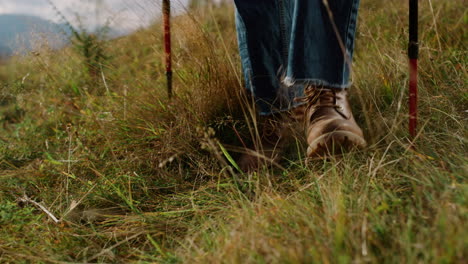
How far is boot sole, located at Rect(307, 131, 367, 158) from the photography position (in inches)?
57.0

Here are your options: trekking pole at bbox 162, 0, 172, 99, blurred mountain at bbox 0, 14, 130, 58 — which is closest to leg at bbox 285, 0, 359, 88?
trekking pole at bbox 162, 0, 172, 99

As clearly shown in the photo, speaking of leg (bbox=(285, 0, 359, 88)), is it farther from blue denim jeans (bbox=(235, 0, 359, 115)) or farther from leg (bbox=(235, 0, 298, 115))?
leg (bbox=(235, 0, 298, 115))

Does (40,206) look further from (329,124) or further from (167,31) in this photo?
(329,124)

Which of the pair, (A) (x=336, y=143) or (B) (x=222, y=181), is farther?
(B) (x=222, y=181)

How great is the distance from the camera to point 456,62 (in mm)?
2133

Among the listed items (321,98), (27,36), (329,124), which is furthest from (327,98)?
(27,36)

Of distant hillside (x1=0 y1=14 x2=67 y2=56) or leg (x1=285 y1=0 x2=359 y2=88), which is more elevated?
distant hillside (x1=0 y1=14 x2=67 y2=56)

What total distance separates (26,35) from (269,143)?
5.07 feet

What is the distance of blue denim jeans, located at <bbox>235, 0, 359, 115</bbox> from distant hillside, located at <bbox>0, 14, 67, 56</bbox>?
47.2 inches

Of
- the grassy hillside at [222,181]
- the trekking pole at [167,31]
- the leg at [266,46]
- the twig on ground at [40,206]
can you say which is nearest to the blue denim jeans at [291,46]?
the leg at [266,46]

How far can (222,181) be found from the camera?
1638 mm

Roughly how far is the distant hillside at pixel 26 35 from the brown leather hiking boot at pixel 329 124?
1546 millimetres

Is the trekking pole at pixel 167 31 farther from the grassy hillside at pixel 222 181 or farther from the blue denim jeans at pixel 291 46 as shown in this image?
the blue denim jeans at pixel 291 46

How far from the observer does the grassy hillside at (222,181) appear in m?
0.97
